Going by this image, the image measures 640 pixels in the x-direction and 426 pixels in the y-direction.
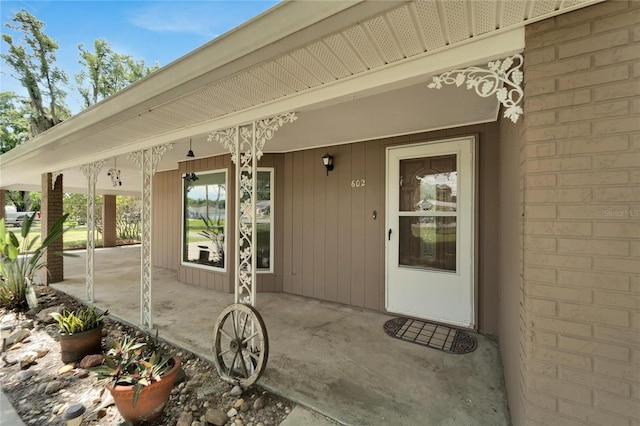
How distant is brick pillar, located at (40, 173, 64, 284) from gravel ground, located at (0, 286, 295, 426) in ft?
10.3

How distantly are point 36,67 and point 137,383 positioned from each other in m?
17.5

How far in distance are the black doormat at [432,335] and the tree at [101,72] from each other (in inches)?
703

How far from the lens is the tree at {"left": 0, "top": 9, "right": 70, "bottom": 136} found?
1195 centimetres

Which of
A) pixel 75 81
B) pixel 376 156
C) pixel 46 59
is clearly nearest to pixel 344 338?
pixel 376 156

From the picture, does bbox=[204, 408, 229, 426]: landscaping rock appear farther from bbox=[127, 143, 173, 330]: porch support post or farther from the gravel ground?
bbox=[127, 143, 173, 330]: porch support post

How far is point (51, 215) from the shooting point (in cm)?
576

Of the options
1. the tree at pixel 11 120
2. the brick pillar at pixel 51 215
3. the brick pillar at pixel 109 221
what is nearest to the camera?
the brick pillar at pixel 51 215

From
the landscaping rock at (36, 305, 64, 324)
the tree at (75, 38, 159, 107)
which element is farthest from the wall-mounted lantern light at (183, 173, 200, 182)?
Result: the tree at (75, 38, 159, 107)

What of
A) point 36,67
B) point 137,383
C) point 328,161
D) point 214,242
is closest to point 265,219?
point 214,242

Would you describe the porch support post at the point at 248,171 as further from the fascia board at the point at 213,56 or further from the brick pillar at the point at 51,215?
the brick pillar at the point at 51,215

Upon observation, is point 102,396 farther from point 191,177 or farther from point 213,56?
point 191,177

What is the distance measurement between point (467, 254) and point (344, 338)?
5.71 ft

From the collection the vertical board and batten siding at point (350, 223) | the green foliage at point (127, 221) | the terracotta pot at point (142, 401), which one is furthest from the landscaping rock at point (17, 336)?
the green foliage at point (127, 221)

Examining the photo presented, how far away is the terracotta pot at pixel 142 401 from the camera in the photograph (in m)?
1.97
